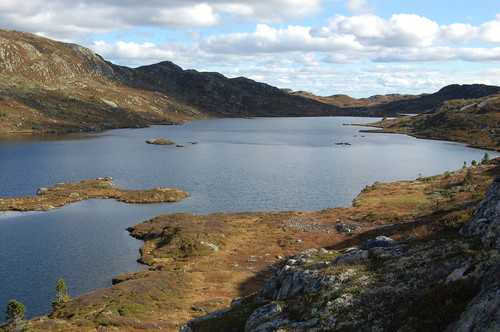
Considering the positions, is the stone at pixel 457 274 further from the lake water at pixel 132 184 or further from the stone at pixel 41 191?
the stone at pixel 41 191

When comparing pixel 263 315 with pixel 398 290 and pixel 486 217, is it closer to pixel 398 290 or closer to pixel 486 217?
pixel 398 290

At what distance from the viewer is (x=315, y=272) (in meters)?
27.4

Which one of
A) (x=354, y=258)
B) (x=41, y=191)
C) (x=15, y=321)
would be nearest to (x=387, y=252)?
(x=354, y=258)

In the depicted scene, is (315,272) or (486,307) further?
(315,272)

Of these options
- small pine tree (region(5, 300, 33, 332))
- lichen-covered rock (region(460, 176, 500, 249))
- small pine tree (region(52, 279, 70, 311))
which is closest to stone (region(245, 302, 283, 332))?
lichen-covered rock (region(460, 176, 500, 249))

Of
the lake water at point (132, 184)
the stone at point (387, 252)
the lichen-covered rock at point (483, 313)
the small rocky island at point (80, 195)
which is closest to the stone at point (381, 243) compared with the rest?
the stone at point (387, 252)

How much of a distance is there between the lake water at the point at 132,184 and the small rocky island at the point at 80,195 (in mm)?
3492

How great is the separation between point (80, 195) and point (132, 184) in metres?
18.1

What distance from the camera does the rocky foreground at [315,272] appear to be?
18.6 meters

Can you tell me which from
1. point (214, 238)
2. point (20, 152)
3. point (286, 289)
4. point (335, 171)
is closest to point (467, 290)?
point (286, 289)

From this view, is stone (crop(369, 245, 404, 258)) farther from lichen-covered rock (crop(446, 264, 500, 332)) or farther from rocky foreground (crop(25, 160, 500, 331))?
lichen-covered rock (crop(446, 264, 500, 332))

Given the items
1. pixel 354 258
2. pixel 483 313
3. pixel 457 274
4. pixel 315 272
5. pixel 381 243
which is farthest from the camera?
pixel 381 243

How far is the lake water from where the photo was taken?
59219 millimetres

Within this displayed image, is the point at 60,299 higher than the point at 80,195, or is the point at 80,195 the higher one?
the point at 80,195
